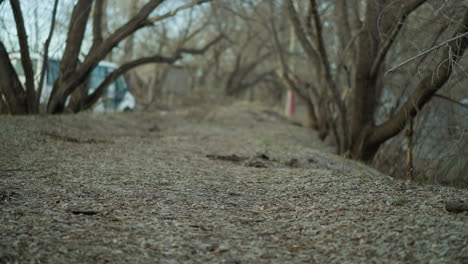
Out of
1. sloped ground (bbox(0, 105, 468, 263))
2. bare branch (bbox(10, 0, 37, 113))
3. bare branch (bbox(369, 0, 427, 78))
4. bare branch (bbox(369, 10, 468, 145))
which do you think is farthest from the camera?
bare branch (bbox(10, 0, 37, 113))

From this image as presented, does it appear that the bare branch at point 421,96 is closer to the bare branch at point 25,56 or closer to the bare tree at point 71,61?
the bare tree at point 71,61

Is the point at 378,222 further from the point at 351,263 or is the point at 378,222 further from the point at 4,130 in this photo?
the point at 4,130

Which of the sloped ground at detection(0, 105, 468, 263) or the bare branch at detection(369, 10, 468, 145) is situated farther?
the bare branch at detection(369, 10, 468, 145)

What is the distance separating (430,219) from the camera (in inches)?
136

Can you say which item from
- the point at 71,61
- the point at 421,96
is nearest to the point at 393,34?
the point at 421,96

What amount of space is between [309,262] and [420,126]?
5497 mm

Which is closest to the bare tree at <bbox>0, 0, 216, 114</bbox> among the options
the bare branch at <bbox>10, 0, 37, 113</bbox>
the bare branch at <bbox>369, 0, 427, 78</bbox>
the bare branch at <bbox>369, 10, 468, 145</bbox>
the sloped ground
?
the bare branch at <bbox>10, 0, 37, 113</bbox>

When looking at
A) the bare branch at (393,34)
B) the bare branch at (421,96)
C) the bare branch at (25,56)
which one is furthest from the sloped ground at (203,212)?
the bare branch at (393,34)

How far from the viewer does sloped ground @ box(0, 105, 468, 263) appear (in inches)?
119

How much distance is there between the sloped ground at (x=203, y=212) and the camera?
3033mm

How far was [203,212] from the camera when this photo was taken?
398 cm

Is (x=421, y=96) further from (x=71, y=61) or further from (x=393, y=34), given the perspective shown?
(x=71, y=61)

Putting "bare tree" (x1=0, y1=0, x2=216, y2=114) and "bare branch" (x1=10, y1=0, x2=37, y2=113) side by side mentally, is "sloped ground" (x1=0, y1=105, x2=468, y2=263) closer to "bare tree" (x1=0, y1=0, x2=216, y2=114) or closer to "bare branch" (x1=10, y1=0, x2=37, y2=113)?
"bare branch" (x1=10, y1=0, x2=37, y2=113)

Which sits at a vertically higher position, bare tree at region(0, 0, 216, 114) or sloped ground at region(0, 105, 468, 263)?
bare tree at region(0, 0, 216, 114)
